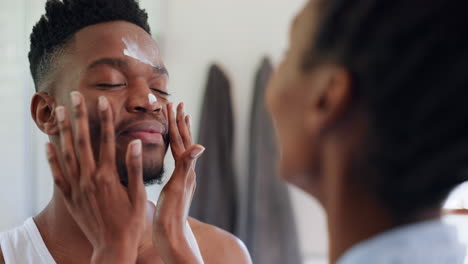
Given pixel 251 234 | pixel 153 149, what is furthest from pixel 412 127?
pixel 251 234

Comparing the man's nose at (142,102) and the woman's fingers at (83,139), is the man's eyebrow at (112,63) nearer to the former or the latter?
the man's nose at (142,102)

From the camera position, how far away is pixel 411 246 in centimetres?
39

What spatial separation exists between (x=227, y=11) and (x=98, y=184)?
980 millimetres

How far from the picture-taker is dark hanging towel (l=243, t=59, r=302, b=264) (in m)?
1.43

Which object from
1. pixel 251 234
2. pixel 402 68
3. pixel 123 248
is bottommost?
pixel 251 234

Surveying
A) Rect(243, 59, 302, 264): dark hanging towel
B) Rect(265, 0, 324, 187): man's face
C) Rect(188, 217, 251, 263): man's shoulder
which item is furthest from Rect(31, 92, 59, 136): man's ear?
Rect(243, 59, 302, 264): dark hanging towel

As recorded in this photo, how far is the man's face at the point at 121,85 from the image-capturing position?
826 mm

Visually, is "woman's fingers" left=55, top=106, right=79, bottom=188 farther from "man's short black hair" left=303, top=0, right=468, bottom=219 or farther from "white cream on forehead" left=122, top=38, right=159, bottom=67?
"man's short black hair" left=303, top=0, right=468, bottom=219

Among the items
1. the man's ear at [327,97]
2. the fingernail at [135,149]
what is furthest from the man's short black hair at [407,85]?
the fingernail at [135,149]

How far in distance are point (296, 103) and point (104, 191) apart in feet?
1.18

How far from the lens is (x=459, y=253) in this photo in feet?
1.40

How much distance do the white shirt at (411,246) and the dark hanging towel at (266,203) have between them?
1.01 meters

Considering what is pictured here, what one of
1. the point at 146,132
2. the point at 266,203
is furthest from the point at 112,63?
the point at 266,203

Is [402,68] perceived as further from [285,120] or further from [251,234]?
[251,234]
